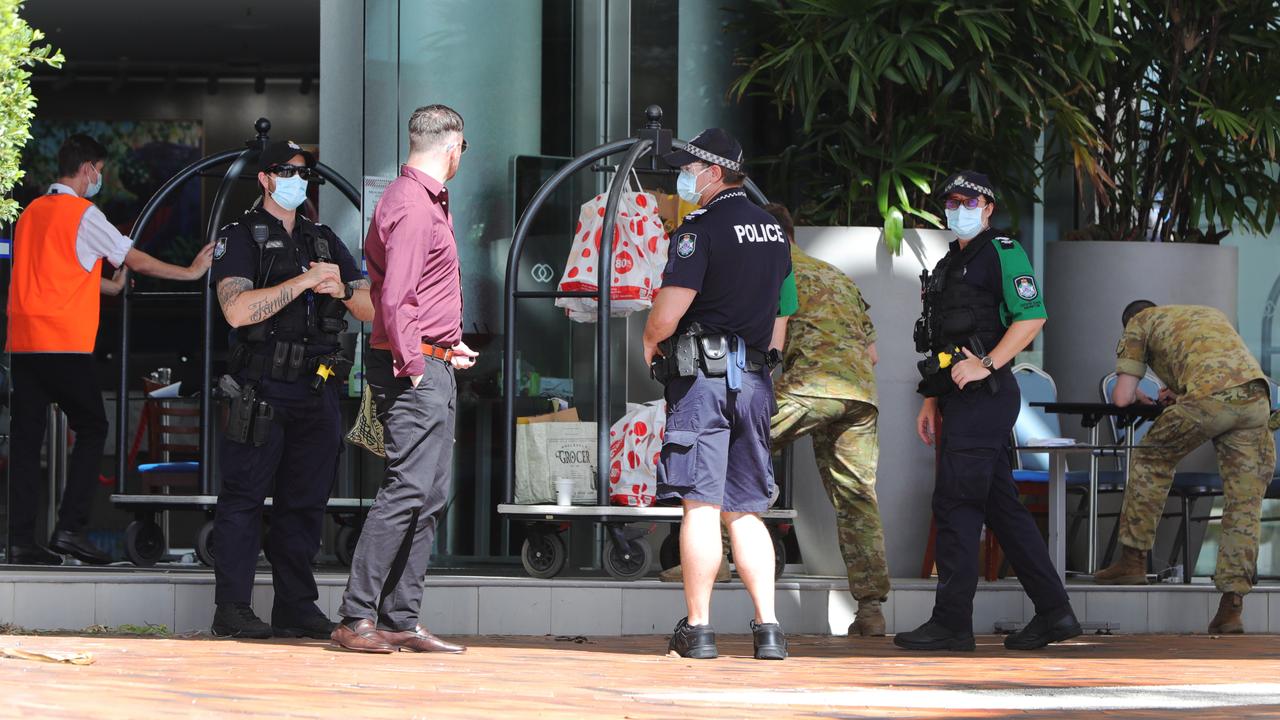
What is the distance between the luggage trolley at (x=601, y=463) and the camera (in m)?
7.41

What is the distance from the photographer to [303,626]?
643 centimetres

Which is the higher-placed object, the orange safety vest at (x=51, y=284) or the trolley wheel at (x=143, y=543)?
the orange safety vest at (x=51, y=284)

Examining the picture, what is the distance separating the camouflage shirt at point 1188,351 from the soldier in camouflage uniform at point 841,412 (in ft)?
4.95

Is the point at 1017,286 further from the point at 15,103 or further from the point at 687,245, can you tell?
the point at 15,103

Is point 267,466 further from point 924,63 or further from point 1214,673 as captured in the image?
point 924,63

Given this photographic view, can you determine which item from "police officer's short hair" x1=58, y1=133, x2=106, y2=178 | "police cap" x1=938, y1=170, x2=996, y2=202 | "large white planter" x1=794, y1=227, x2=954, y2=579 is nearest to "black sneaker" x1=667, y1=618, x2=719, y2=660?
"police cap" x1=938, y1=170, x2=996, y2=202

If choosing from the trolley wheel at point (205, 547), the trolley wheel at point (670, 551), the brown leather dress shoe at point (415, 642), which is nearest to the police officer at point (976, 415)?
the trolley wheel at point (670, 551)

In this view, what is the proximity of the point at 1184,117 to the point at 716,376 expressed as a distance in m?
4.75

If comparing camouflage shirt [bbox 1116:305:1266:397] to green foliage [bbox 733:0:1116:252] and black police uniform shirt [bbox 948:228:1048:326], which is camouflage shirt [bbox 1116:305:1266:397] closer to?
green foliage [bbox 733:0:1116:252]

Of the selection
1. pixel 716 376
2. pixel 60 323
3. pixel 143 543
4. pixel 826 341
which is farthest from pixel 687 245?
pixel 143 543

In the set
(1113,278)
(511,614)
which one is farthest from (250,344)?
(1113,278)

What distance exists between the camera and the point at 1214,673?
18.9 ft

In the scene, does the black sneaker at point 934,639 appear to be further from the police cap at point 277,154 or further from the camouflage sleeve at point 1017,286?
the police cap at point 277,154

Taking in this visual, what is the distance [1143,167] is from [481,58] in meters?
3.73
